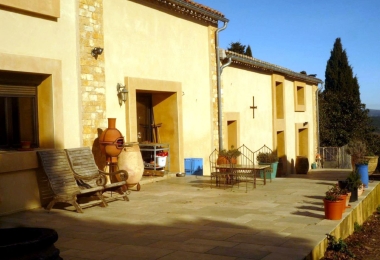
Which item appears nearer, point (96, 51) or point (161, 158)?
point (96, 51)

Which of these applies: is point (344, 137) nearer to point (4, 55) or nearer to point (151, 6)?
point (151, 6)

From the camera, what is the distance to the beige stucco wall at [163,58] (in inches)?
379

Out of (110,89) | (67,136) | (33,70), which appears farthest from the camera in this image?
(110,89)

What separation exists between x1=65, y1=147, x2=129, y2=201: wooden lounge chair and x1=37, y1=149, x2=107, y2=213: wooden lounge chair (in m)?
0.12

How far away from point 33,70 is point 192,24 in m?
5.76

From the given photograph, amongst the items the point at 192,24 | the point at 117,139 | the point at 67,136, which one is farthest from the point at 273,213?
the point at 192,24

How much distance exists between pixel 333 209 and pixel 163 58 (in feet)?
19.8

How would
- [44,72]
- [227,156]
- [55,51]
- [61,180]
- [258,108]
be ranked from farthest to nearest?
[258,108]
[227,156]
[55,51]
[44,72]
[61,180]

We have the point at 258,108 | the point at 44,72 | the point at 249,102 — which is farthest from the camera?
the point at 258,108

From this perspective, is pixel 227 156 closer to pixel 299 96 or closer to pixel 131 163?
pixel 131 163

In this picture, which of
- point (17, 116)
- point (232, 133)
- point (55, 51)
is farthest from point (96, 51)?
point (232, 133)

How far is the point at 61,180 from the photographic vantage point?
7.41m

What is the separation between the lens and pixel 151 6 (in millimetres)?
10789

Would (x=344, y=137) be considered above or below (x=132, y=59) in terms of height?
below
